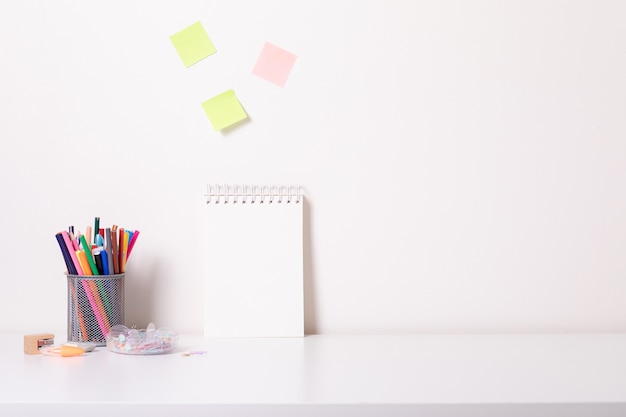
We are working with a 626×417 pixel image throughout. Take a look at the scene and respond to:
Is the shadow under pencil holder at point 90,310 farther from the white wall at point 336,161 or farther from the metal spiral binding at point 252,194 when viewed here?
the metal spiral binding at point 252,194

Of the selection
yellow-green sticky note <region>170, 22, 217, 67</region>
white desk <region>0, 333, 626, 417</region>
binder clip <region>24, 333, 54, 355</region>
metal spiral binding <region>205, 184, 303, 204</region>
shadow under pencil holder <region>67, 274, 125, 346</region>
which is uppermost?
yellow-green sticky note <region>170, 22, 217, 67</region>

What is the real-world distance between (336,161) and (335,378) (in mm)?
483

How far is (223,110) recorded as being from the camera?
4.14 ft

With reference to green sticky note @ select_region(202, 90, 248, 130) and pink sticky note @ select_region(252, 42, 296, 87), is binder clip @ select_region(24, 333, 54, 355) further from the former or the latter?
pink sticky note @ select_region(252, 42, 296, 87)

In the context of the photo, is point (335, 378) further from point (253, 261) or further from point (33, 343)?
point (33, 343)

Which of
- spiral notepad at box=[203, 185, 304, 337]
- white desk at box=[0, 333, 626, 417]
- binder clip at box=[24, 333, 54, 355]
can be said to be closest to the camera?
white desk at box=[0, 333, 626, 417]

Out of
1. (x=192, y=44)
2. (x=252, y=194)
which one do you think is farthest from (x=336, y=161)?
(x=192, y=44)

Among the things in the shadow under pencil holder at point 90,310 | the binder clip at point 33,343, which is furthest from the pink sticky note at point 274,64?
the binder clip at point 33,343

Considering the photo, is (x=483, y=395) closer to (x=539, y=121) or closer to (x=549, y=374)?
(x=549, y=374)

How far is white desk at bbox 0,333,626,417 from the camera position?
2.56 ft

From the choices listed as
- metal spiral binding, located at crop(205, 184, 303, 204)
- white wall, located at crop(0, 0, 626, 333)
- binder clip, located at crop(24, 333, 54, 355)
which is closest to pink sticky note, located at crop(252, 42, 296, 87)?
white wall, located at crop(0, 0, 626, 333)

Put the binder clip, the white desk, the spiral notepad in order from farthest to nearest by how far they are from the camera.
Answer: the spiral notepad → the binder clip → the white desk

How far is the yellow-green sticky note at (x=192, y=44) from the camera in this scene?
4.15ft

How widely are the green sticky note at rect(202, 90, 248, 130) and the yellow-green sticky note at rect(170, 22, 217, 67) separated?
8cm
